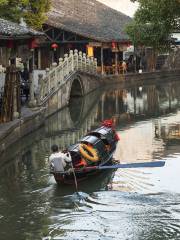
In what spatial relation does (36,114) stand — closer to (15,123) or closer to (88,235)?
(15,123)

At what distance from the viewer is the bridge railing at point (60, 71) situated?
31.4 metres

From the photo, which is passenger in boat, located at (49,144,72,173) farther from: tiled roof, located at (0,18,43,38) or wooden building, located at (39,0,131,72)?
wooden building, located at (39,0,131,72)

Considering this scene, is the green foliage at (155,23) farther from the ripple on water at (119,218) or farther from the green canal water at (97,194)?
the ripple on water at (119,218)

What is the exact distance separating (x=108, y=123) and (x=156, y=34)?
1273 cm

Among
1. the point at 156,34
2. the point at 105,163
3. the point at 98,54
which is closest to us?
the point at 105,163

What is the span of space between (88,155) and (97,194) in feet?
5.78

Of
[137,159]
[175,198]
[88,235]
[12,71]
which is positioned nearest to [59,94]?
[12,71]

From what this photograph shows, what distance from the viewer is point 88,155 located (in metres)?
18.1

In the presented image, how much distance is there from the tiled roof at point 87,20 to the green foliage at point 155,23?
34.4 ft

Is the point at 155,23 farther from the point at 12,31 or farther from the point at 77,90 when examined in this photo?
the point at 12,31

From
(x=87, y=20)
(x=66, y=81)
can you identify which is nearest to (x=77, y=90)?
(x=66, y=81)

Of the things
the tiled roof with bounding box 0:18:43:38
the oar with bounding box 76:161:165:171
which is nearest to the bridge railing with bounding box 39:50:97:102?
the tiled roof with bounding box 0:18:43:38

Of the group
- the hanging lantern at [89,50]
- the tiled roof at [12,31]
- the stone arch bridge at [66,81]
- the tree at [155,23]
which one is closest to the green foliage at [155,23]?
the tree at [155,23]

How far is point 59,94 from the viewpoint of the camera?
34312 millimetres
